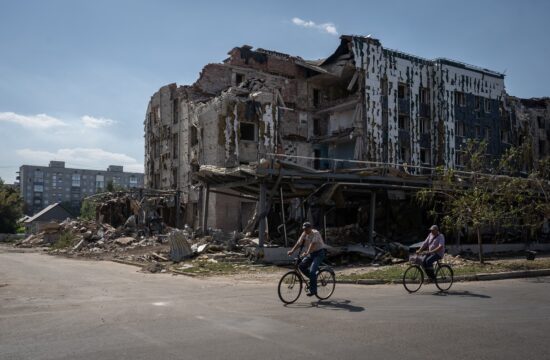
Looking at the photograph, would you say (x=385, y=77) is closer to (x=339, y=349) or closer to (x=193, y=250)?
(x=193, y=250)

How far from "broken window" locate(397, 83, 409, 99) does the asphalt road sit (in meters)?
30.8

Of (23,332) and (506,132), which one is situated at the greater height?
(506,132)

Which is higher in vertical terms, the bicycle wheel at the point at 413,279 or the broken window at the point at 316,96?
the broken window at the point at 316,96

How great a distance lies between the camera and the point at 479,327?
327 inches

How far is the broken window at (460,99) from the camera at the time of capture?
150 feet

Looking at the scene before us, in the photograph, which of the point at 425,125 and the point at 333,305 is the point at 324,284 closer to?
the point at 333,305

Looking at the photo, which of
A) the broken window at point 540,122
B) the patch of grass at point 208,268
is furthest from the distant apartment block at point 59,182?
the patch of grass at point 208,268

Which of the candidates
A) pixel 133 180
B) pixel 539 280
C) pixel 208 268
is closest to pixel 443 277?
pixel 539 280

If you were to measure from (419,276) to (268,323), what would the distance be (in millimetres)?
5917

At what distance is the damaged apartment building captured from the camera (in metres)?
35.8

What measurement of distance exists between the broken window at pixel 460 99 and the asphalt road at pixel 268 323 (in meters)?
34.4

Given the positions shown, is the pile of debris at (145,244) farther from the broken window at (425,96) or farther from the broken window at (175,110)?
the broken window at (425,96)

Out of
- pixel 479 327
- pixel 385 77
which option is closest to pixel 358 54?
pixel 385 77

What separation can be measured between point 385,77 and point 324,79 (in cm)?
514
